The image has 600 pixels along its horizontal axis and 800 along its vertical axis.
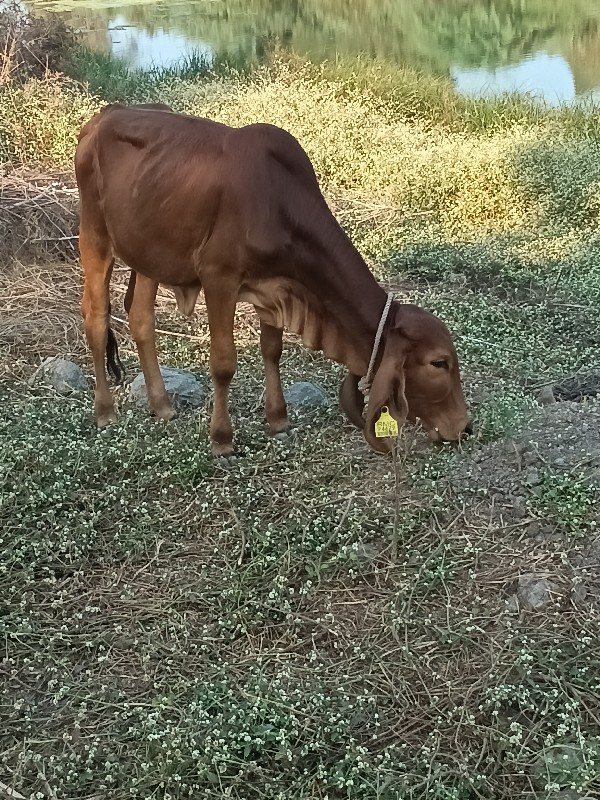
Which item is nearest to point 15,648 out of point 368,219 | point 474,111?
point 368,219

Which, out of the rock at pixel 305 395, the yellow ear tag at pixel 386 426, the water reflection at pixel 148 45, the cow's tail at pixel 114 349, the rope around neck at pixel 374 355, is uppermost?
the rope around neck at pixel 374 355

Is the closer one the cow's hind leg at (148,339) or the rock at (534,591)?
the rock at (534,591)

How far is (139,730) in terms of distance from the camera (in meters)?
2.75

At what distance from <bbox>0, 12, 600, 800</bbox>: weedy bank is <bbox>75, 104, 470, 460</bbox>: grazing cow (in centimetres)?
29

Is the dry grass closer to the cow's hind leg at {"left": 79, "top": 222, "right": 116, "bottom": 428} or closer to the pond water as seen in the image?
the cow's hind leg at {"left": 79, "top": 222, "right": 116, "bottom": 428}

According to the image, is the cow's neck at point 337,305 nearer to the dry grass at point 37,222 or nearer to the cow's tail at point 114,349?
the cow's tail at point 114,349

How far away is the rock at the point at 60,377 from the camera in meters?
5.08

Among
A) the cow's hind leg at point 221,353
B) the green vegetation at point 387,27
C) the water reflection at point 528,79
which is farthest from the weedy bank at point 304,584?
the green vegetation at point 387,27

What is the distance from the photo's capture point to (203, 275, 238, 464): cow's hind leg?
3.95 meters

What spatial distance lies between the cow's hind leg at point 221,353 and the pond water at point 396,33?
968 centimetres

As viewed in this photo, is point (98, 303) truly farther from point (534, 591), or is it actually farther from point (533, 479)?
point (534, 591)

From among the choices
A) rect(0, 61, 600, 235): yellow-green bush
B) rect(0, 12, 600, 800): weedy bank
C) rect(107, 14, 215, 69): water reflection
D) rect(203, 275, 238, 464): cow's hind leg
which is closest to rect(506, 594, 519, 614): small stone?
rect(0, 12, 600, 800): weedy bank

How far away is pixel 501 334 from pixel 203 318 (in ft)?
Result: 6.90

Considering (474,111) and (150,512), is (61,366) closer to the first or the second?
(150,512)
